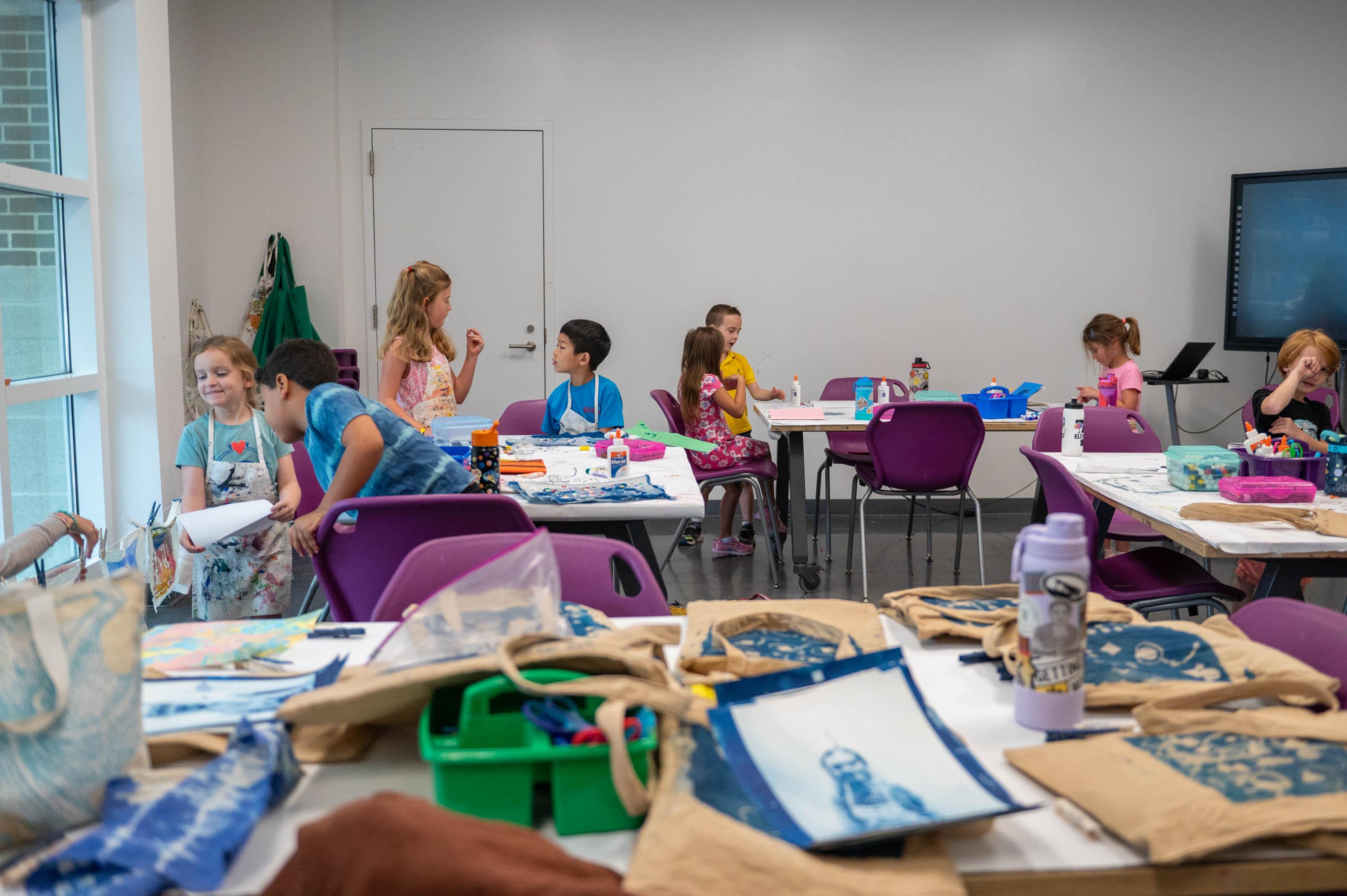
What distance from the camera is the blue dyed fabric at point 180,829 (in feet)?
2.73

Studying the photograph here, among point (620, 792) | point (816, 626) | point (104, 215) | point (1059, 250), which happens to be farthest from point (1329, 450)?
point (104, 215)

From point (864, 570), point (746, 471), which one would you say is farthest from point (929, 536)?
point (746, 471)

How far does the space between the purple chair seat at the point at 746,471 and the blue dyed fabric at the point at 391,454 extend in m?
2.06

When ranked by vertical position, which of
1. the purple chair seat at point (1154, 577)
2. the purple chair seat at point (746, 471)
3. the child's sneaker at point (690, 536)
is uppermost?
the purple chair seat at point (746, 471)

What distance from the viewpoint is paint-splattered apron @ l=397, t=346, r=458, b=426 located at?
416cm

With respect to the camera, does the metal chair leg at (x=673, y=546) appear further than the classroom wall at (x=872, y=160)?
No

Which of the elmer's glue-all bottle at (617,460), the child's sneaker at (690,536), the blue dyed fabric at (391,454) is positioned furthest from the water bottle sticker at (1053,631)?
the child's sneaker at (690,536)

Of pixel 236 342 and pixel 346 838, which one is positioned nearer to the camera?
pixel 346 838

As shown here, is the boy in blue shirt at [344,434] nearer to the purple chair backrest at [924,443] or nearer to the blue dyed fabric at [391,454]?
the blue dyed fabric at [391,454]

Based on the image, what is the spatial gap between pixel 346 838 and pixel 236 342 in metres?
2.57

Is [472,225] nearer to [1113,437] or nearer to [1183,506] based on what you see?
[1113,437]

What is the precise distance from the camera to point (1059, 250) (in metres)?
6.06

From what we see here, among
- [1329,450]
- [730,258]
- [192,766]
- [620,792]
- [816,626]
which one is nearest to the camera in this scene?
[620,792]

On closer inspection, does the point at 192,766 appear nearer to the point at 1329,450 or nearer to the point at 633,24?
the point at 1329,450
